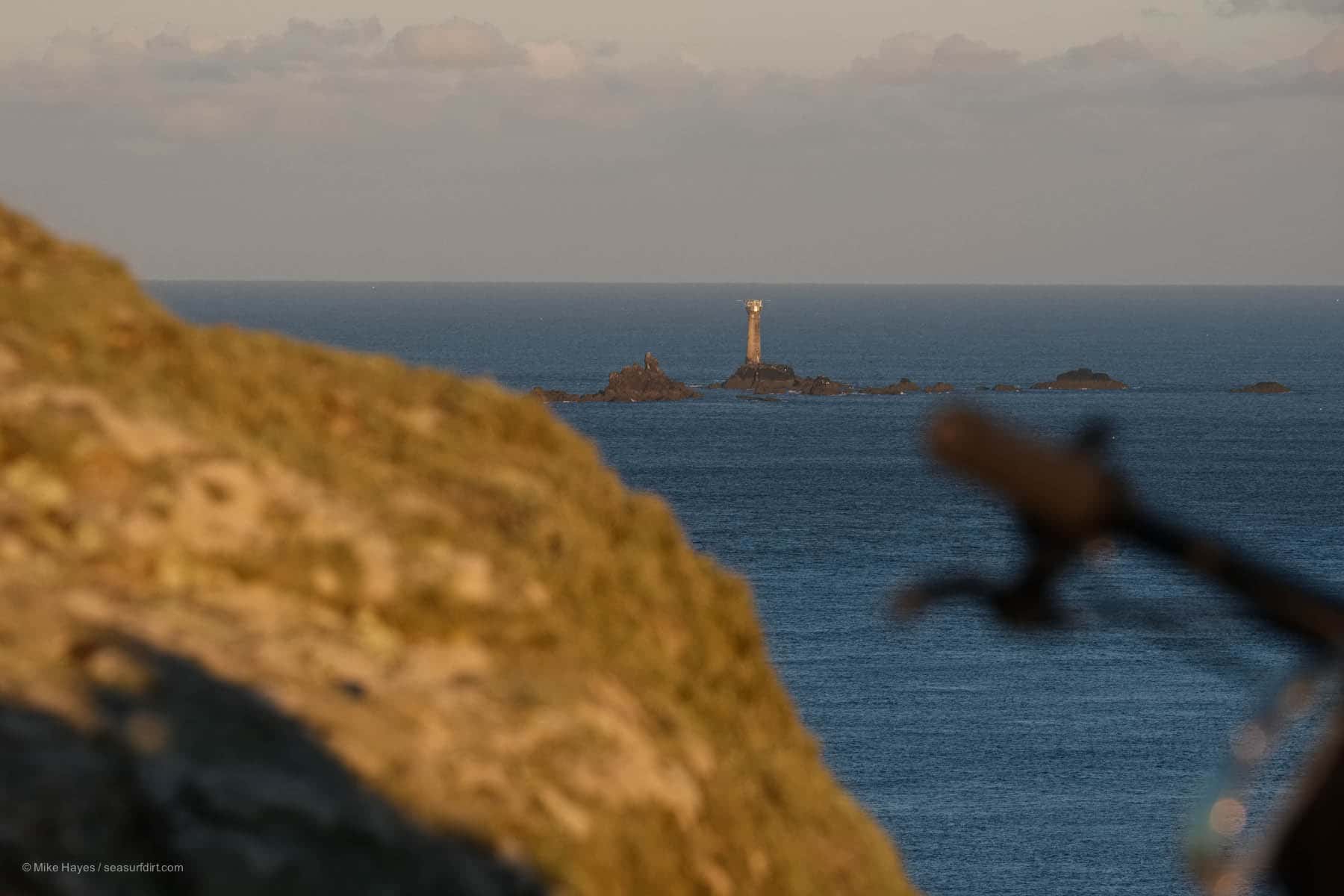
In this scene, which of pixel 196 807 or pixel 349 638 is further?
pixel 349 638

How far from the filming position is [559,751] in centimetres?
823

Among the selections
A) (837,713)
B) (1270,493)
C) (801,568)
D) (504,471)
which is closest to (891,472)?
(1270,493)

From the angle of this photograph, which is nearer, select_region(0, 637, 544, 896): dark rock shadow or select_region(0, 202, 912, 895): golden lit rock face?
select_region(0, 637, 544, 896): dark rock shadow

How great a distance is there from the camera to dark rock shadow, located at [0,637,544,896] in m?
6.58

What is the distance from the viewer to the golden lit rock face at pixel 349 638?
6.99 meters

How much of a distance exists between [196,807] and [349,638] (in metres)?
1.68

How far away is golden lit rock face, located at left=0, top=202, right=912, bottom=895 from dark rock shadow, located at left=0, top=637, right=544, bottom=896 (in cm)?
1

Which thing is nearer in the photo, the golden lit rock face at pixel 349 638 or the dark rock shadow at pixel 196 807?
the dark rock shadow at pixel 196 807

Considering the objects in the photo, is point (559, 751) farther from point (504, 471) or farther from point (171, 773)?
point (504, 471)

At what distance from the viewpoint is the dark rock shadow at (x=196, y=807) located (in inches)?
259

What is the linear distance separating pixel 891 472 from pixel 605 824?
177 m

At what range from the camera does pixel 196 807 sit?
22.4 ft

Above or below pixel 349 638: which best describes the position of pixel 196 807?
below

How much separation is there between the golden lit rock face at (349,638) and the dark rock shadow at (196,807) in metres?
0.01
